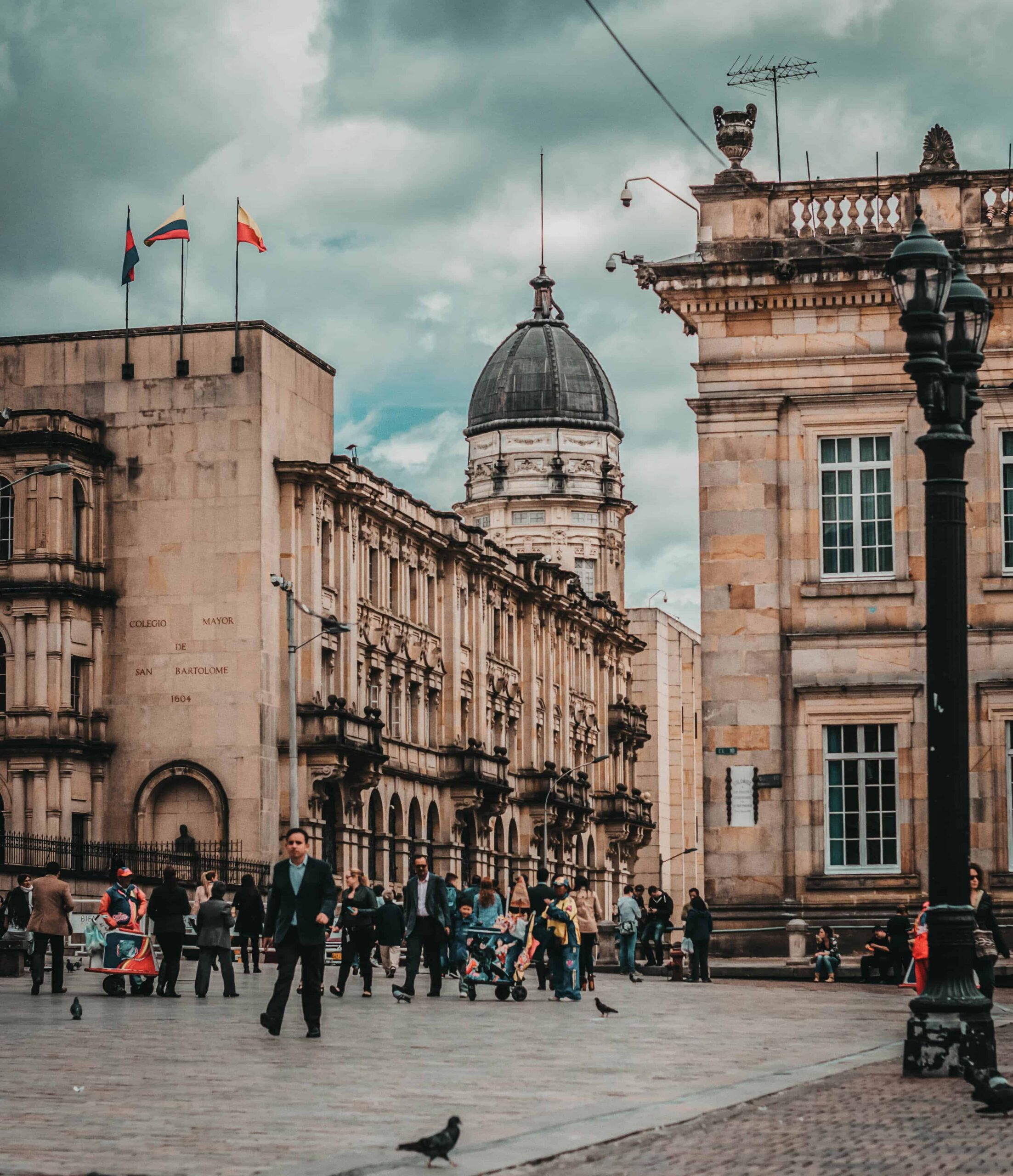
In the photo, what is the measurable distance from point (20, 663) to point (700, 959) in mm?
41365

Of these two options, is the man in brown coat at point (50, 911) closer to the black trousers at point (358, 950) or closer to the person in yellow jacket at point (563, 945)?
the black trousers at point (358, 950)

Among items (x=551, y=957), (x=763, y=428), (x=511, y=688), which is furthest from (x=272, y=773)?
(x=551, y=957)

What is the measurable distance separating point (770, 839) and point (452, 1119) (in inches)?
949

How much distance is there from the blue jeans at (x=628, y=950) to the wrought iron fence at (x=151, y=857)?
25314mm

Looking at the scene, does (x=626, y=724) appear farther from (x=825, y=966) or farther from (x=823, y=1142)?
(x=823, y=1142)

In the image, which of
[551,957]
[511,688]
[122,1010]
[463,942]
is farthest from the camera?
[511,688]

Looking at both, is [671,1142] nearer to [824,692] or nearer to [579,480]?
[824,692]

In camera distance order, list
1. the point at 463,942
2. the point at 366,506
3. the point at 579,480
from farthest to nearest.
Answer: the point at 579,480, the point at 366,506, the point at 463,942

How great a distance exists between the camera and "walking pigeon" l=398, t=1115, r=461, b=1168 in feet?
35.4

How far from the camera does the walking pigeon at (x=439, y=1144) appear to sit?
10805mm

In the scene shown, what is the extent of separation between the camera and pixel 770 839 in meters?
34.7

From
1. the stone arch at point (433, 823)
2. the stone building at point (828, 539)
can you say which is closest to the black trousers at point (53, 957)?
the stone building at point (828, 539)

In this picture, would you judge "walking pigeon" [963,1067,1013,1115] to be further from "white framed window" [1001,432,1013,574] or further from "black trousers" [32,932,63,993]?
"white framed window" [1001,432,1013,574]

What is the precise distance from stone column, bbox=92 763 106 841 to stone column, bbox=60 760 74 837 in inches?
58.8
